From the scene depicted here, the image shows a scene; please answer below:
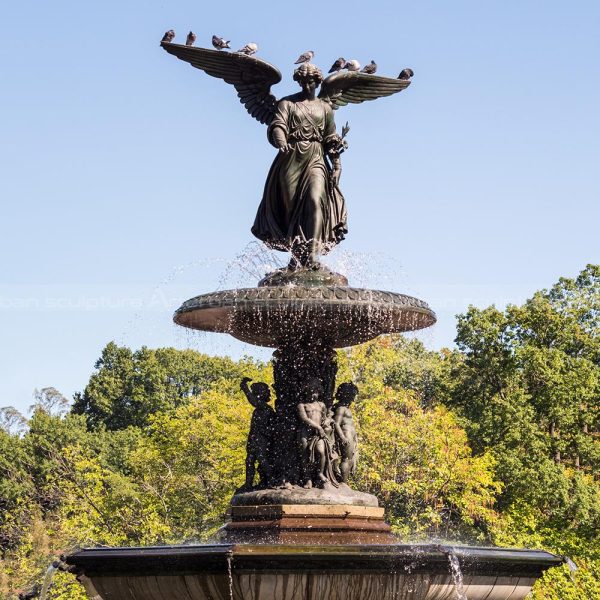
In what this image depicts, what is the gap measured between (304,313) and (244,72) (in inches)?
A: 123

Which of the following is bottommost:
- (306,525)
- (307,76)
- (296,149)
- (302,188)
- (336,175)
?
(306,525)

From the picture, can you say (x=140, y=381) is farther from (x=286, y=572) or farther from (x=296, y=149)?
(x=286, y=572)

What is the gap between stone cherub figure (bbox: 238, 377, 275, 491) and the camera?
12844 mm

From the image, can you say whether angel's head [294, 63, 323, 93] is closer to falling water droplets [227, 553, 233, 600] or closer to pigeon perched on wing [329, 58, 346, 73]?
pigeon perched on wing [329, 58, 346, 73]

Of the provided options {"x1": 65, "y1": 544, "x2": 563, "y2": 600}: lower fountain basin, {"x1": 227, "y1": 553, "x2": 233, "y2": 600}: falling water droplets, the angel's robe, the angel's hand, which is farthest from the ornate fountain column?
{"x1": 227, "y1": 553, "x2": 233, "y2": 600}: falling water droplets

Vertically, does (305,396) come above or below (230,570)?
above

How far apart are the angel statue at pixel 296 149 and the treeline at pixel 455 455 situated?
15.7 metres

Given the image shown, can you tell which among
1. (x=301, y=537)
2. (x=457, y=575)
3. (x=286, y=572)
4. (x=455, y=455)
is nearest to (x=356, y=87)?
(x=301, y=537)

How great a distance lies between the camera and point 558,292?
125ft

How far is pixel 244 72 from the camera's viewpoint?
545 inches

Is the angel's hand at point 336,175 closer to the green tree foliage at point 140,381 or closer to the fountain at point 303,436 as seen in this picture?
the fountain at point 303,436

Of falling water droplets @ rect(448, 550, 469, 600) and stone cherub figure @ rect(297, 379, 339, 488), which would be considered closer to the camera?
falling water droplets @ rect(448, 550, 469, 600)

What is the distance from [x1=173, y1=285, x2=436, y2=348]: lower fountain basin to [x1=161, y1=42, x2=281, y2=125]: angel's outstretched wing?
2.49 meters

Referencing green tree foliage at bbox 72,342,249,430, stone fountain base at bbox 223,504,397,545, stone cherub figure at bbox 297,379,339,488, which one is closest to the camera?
stone fountain base at bbox 223,504,397,545
